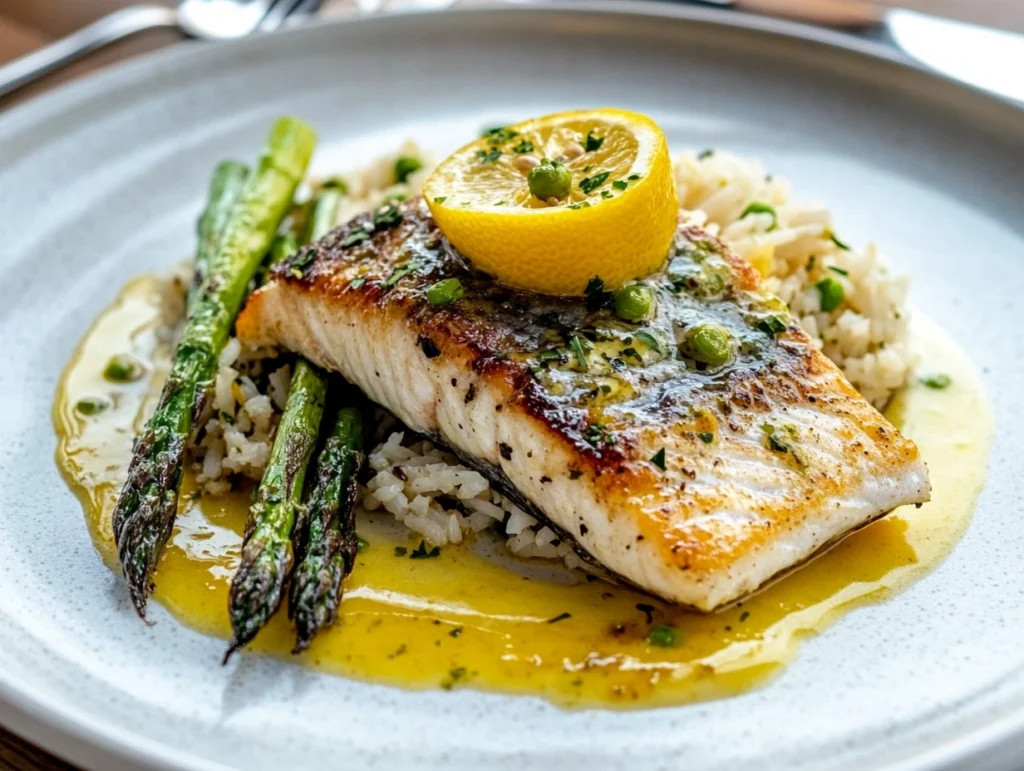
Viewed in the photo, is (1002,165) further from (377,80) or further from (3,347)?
(3,347)

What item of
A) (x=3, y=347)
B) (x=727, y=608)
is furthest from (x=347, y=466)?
(x=3, y=347)

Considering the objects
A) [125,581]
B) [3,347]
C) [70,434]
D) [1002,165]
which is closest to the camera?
[125,581]

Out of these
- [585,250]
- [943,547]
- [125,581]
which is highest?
[585,250]

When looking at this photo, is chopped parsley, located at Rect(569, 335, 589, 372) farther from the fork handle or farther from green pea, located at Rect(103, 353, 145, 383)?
the fork handle

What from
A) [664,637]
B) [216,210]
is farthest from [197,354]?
[664,637]

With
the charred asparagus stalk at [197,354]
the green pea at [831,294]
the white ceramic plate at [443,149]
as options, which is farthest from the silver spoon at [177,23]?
the green pea at [831,294]

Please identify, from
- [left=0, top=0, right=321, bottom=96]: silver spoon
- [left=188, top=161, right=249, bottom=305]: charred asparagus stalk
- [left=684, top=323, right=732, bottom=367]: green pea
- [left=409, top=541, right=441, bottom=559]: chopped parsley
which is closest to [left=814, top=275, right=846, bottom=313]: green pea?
[left=684, top=323, right=732, bottom=367]: green pea
